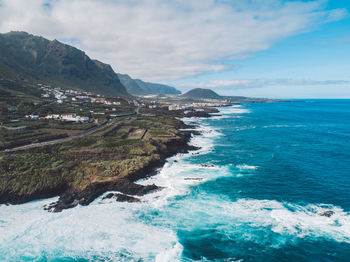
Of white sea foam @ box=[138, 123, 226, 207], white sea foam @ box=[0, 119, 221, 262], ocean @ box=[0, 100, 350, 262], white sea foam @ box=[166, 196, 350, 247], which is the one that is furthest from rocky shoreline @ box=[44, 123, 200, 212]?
white sea foam @ box=[166, 196, 350, 247]

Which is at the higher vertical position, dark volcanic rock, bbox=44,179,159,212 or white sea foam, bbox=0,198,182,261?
dark volcanic rock, bbox=44,179,159,212

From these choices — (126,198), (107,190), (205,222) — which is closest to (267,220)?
(205,222)

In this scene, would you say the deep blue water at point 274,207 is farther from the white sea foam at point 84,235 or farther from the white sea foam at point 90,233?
the white sea foam at point 84,235

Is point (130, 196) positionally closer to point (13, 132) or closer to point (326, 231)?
point (326, 231)

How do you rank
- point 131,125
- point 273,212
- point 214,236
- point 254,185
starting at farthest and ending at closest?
point 131,125 < point 254,185 < point 273,212 < point 214,236

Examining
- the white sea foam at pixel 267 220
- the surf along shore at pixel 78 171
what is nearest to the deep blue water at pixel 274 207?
the white sea foam at pixel 267 220

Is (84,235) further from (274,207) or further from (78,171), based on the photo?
(274,207)

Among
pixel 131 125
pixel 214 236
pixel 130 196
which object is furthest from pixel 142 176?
pixel 131 125

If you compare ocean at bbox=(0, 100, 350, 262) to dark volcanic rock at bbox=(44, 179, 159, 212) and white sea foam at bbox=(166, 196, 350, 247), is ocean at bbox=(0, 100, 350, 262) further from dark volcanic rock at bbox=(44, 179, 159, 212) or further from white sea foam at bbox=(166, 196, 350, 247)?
dark volcanic rock at bbox=(44, 179, 159, 212)
